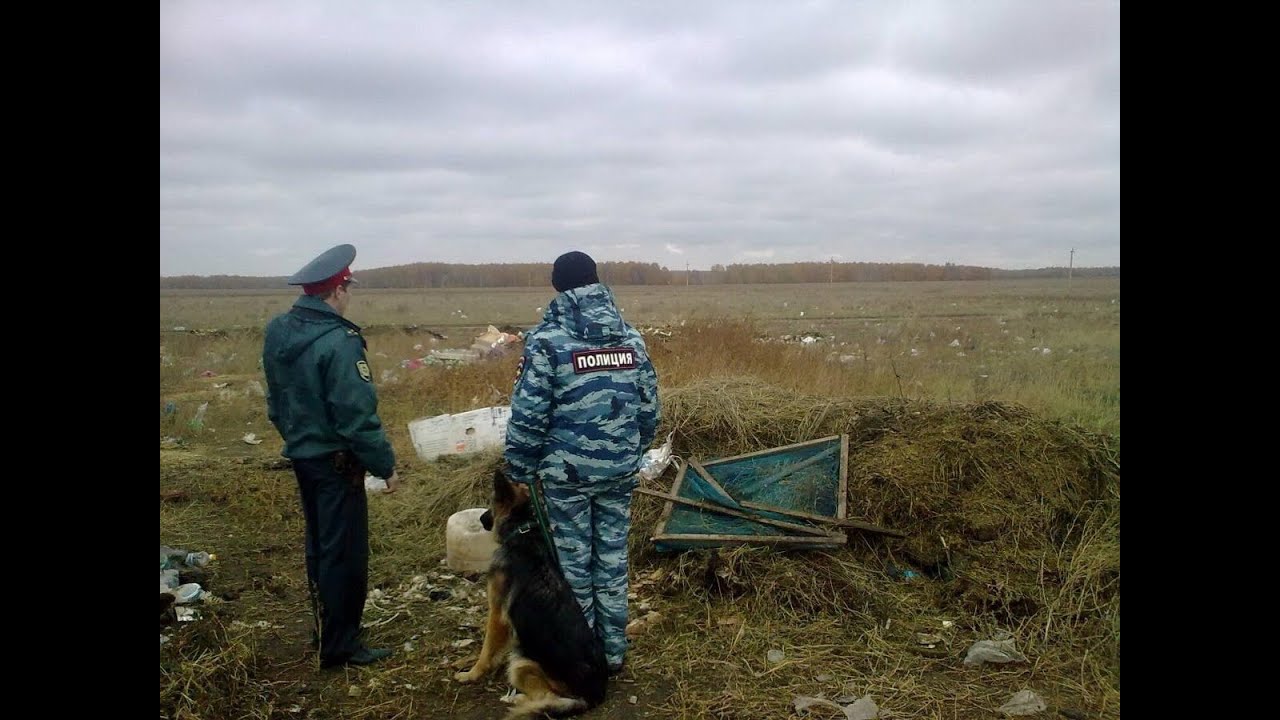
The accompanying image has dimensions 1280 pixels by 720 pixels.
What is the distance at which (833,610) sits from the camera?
480cm

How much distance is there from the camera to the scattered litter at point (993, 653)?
4176mm

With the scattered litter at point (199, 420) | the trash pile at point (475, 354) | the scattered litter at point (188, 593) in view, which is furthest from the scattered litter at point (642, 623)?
the trash pile at point (475, 354)

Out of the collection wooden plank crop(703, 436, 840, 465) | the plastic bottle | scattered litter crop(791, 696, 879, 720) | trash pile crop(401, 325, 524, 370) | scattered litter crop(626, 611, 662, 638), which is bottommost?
scattered litter crop(791, 696, 879, 720)

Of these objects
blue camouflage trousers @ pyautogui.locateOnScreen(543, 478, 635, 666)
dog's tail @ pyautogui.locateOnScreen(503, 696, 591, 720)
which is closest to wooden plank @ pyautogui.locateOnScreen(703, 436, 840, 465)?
blue camouflage trousers @ pyautogui.locateOnScreen(543, 478, 635, 666)

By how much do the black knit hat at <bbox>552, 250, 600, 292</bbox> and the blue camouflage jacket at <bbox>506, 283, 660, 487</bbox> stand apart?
4cm

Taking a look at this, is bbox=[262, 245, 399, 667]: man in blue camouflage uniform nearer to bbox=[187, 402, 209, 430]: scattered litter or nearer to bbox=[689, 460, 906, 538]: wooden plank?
bbox=[689, 460, 906, 538]: wooden plank

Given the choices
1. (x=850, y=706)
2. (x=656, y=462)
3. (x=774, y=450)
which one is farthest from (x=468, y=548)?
(x=850, y=706)

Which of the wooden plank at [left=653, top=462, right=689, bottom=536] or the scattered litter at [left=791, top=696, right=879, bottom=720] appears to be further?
the wooden plank at [left=653, top=462, right=689, bottom=536]

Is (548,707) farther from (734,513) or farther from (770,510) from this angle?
(770,510)

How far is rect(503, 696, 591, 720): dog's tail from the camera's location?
354 centimetres

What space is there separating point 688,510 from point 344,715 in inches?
109

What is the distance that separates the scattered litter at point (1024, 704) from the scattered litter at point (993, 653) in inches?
14.0

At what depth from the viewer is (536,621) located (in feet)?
11.5
